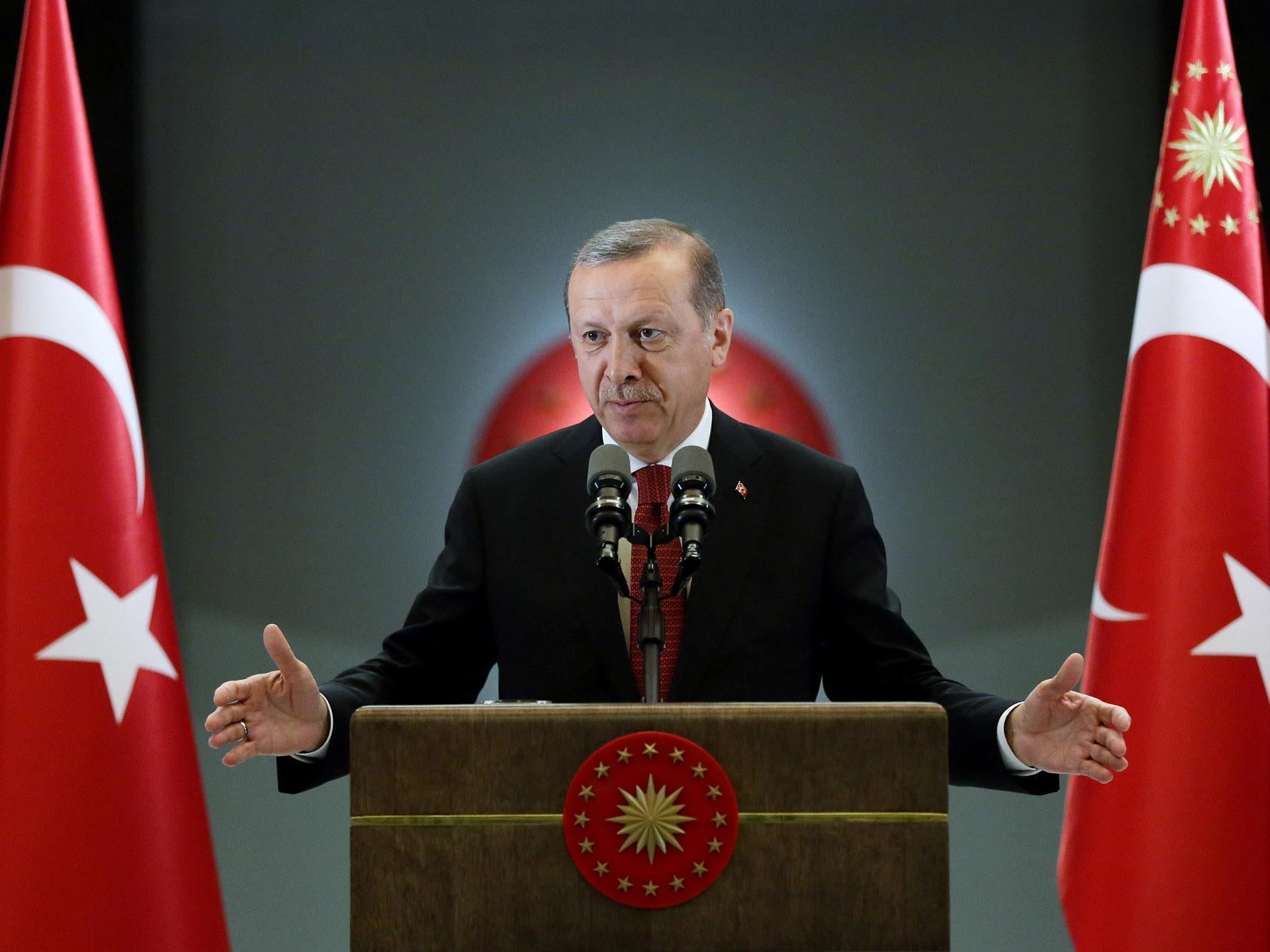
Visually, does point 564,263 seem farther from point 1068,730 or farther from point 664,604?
point 1068,730

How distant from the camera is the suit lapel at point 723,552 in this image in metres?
2.02

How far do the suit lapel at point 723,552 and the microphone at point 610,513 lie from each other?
0.44 meters

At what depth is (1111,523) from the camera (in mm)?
2961

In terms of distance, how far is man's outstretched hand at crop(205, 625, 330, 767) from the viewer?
5.26 ft

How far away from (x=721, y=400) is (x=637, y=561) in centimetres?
156

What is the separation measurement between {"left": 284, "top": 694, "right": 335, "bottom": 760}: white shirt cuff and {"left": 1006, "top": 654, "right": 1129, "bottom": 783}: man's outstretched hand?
964 mm

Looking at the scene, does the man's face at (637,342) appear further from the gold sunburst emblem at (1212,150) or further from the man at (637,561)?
the gold sunburst emblem at (1212,150)

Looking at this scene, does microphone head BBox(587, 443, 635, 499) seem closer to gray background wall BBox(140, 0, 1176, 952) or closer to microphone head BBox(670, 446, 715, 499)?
microphone head BBox(670, 446, 715, 499)

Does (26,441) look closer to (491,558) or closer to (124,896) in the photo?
(124,896)

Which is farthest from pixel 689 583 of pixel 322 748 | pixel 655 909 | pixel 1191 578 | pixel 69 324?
pixel 69 324

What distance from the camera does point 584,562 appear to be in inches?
84.0

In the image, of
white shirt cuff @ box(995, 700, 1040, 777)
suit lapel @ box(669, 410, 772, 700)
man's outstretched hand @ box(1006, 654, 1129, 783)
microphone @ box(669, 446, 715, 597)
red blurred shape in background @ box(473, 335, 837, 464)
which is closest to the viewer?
microphone @ box(669, 446, 715, 597)

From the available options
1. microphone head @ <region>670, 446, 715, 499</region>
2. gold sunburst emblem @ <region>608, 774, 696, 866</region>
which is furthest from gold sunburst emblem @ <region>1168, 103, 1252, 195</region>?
gold sunburst emblem @ <region>608, 774, 696, 866</region>

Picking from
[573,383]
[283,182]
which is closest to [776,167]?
[573,383]
